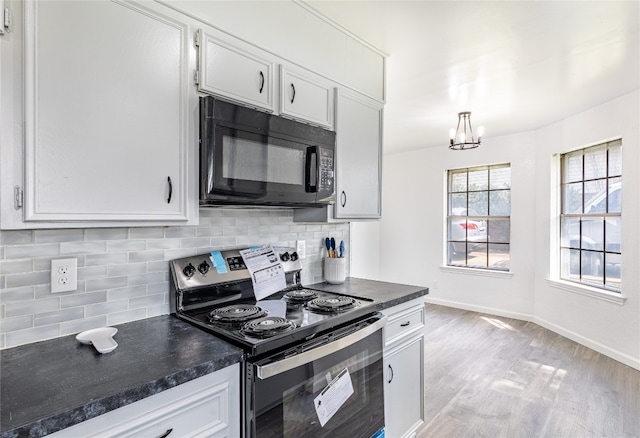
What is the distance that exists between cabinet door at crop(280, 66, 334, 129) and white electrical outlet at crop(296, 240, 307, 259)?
723 mm

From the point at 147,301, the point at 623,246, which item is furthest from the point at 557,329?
the point at 147,301

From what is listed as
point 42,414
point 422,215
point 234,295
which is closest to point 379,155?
point 234,295

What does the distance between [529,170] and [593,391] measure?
276 centimetres

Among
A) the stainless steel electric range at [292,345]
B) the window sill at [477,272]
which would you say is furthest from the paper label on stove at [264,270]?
the window sill at [477,272]

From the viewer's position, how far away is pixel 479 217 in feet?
16.6

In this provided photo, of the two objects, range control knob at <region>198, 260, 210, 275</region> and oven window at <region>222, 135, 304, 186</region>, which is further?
range control knob at <region>198, 260, 210, 275</region>

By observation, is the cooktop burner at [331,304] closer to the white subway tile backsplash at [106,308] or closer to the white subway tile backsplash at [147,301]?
the white subway tile backsplash at [147,301]

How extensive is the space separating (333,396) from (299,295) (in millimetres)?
541

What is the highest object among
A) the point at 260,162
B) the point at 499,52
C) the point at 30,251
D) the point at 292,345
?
the point at 499,52

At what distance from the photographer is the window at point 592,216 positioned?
3.48 meters

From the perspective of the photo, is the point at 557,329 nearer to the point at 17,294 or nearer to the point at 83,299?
the point at 83,299

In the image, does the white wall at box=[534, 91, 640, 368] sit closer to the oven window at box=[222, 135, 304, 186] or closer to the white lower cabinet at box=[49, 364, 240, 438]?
the oven window at box=[222, 135, 304, 186]

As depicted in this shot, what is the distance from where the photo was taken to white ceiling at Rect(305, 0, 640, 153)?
188 cm

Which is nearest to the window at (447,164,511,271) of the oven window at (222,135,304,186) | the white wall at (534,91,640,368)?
the white wall at (534,91,640,368)
